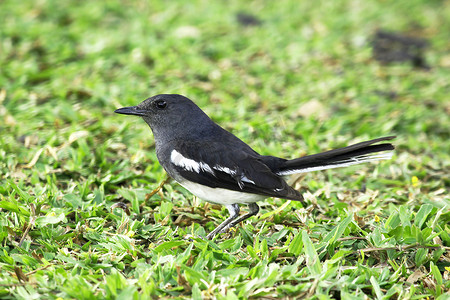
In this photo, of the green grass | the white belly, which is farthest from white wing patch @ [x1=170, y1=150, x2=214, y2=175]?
the green grass

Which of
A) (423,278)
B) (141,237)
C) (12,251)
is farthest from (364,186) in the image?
(12,251)

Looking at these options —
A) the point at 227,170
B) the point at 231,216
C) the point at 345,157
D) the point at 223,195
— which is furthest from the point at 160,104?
the point at 345,157

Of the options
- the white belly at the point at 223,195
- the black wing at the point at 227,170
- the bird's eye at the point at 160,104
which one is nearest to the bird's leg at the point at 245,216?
the white belly at the point at 223,195

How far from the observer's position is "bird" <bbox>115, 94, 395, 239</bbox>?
386 centimetres

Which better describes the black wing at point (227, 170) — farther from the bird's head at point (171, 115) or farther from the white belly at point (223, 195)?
the bird's head at point (171, 115)

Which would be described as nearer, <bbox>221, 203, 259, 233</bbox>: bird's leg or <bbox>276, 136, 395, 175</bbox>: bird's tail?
<bbox>276, 136, 395, 175</bbox>: bird's tail

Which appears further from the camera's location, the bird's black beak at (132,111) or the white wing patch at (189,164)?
the bird's black beak at (132,111)

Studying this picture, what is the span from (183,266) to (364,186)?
2.50m

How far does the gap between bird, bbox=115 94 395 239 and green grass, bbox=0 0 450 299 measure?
1.04 feet

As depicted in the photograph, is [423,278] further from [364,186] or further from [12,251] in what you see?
[12,251]

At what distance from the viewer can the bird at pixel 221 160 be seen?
386 centimetres

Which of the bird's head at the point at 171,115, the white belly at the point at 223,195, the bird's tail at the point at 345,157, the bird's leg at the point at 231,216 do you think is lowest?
the bird's leg at the point at 231,216

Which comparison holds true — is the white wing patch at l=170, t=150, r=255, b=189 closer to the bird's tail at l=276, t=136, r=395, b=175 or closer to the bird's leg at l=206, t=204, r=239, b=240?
the bird's leg at l=206, t=204, r=239, b=240

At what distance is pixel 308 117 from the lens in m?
6.69
